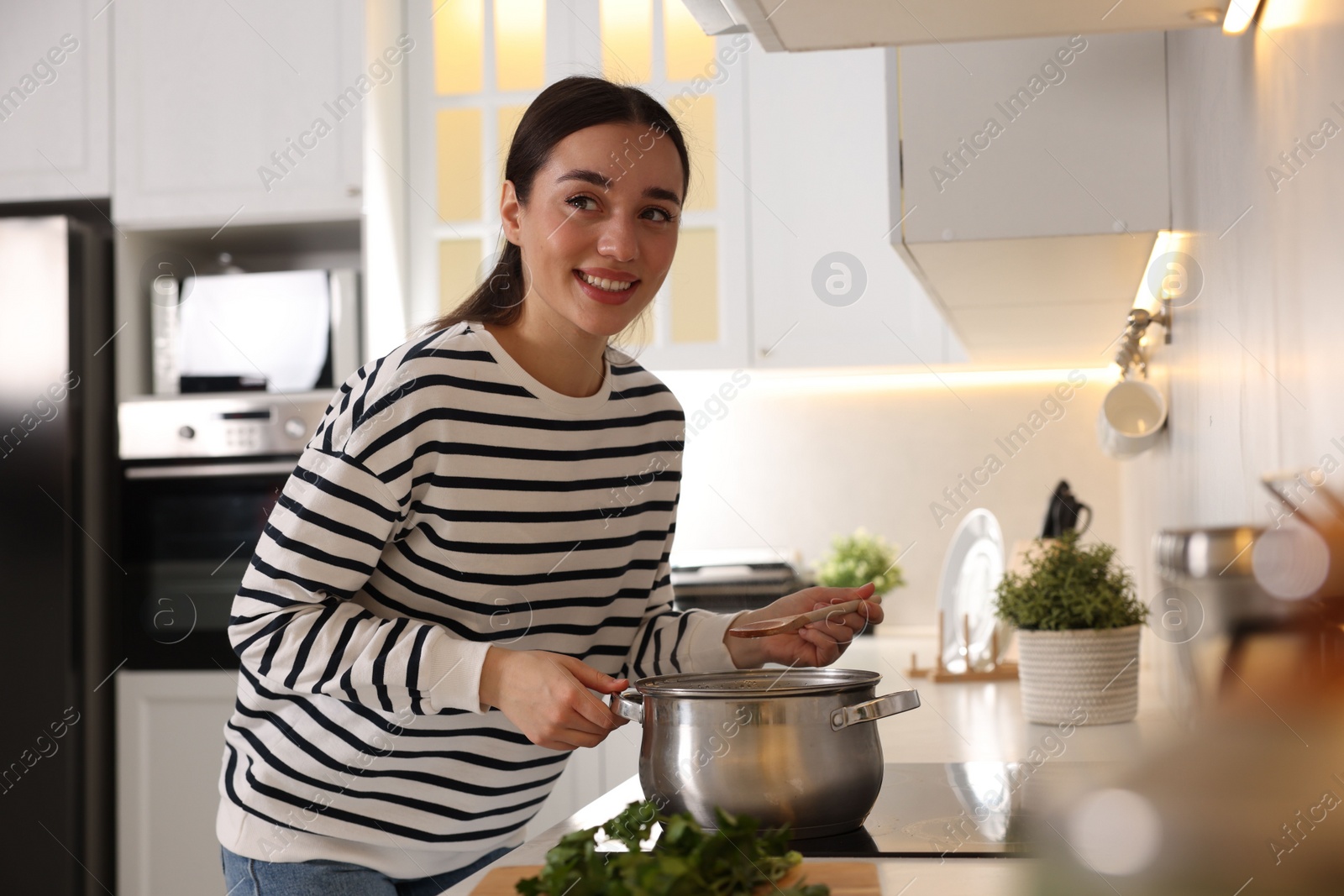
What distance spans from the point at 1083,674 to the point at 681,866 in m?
1.00

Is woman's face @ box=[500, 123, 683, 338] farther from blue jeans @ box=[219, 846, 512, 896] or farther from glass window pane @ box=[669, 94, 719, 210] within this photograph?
glass window pane @ box=[669, 94, 719, 210]

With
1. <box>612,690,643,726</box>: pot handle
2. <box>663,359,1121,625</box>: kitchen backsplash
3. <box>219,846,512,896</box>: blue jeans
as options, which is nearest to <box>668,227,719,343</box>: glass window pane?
<box>663,359,1121,625</box>: kitchen backsplash

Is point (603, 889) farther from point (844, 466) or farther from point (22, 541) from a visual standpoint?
point (844, 466)

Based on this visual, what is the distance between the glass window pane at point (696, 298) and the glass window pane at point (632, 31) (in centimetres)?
38

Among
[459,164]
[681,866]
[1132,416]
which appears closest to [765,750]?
[681,866]

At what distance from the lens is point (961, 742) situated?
4.39 ft

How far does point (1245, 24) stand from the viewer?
949 mm

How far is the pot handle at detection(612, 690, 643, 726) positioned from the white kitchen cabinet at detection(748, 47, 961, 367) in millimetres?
1818

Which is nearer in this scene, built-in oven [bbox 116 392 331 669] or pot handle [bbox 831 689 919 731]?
pot handle [bbox 831 689 919 731]

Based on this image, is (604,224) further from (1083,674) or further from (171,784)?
(171,784)

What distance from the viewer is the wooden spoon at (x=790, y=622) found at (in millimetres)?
958

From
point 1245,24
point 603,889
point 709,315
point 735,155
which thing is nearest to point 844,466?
point 709,315

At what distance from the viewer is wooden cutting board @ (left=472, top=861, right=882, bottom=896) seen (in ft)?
2.21

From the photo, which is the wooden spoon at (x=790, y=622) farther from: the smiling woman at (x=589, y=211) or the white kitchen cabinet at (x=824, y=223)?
the white kitchen cabinet at (x=824, y=223)
